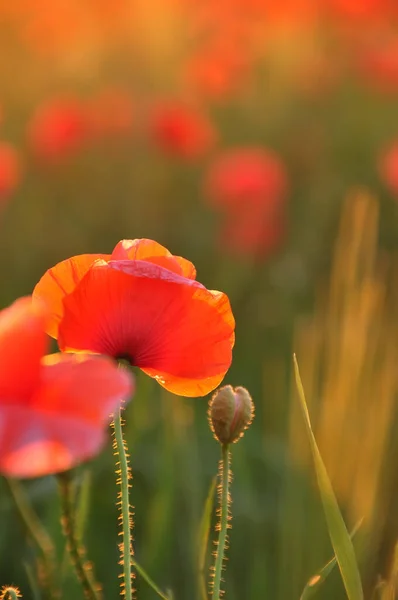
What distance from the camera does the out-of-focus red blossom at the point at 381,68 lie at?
2070 millimetres

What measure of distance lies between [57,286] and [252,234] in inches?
50.4

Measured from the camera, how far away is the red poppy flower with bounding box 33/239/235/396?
1.44 ft

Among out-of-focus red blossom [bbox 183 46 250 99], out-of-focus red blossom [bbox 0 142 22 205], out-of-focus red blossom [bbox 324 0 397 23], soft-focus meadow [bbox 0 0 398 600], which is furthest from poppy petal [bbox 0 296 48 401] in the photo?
out-of-focus red blossom [bbox 324 0 397 23]

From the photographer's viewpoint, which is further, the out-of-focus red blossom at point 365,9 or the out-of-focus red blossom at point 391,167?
the out-of-focus red blossom at point 365,9

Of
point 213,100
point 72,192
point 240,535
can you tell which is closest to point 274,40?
point 213,100

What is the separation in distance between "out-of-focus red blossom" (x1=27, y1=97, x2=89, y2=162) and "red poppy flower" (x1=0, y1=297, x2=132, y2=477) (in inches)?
58.3

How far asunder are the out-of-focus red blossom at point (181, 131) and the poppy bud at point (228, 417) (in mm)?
1404

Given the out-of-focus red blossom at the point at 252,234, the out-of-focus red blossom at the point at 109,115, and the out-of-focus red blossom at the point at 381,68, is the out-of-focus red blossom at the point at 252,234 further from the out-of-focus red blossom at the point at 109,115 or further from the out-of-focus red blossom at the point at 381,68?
the out-of-focus red blossom at the point at 381,68

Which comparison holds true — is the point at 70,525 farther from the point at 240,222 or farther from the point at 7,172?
the point at 240,222

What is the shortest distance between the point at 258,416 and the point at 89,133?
0.70 metres

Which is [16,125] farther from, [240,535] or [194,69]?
[240,535]

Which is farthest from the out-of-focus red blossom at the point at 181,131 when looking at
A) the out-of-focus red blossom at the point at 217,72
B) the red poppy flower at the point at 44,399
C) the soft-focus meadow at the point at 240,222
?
the red poppy flower at the point at 44,399

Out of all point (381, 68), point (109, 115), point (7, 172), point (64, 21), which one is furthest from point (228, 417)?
point (64, 21)

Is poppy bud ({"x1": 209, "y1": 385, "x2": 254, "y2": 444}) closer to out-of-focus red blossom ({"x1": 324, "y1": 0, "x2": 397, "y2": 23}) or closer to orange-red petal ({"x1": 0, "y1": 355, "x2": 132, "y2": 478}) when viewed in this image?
orange-red petal ({"x1": 0, "y1": 355, "x2": 132, "y2": 478})
